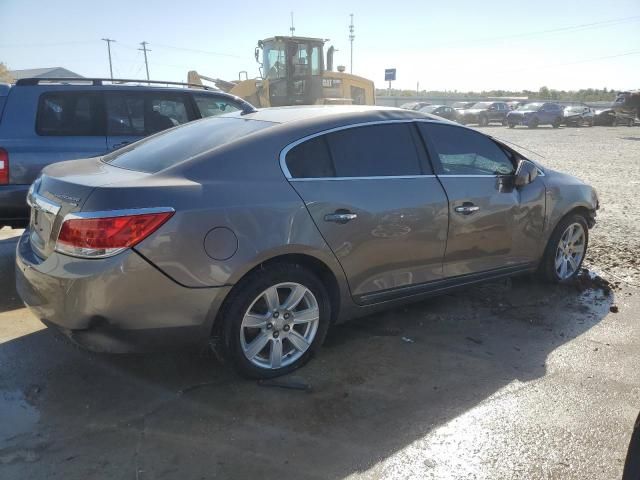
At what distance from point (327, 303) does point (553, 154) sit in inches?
625

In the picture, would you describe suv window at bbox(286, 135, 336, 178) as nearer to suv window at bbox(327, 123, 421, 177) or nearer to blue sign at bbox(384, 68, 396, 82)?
suv window at bbox(327, 123, 421, 177)

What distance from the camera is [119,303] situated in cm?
274

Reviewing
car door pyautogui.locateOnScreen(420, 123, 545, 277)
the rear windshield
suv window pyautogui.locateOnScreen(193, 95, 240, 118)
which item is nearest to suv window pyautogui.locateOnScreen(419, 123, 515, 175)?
car door pyautogui.locateOnScreen(420, 123, 545, 277)

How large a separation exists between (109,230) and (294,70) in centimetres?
1471

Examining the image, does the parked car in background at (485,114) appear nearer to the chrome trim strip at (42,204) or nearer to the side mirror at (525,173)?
the side mirror at (525,173)

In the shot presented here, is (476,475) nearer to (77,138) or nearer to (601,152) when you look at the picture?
(77,138)

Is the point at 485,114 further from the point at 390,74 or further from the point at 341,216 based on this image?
the point at 341,216

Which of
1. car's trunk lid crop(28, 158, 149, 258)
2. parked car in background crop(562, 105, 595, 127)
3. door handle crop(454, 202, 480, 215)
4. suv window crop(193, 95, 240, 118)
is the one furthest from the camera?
parked car in background crop(562, 105, 595, 127)

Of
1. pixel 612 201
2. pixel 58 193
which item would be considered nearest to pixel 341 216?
pixel 58 193

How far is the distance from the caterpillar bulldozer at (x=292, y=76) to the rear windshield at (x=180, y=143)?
12711mm

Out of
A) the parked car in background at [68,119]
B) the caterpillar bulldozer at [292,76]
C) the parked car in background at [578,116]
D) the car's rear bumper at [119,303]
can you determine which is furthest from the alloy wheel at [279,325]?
the parked car in background at [578,116]

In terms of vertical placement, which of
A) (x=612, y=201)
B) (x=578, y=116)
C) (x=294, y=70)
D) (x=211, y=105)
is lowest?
(x=612, y=201)

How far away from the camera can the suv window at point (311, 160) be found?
3285mm

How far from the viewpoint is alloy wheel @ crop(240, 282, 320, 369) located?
3176 mm
